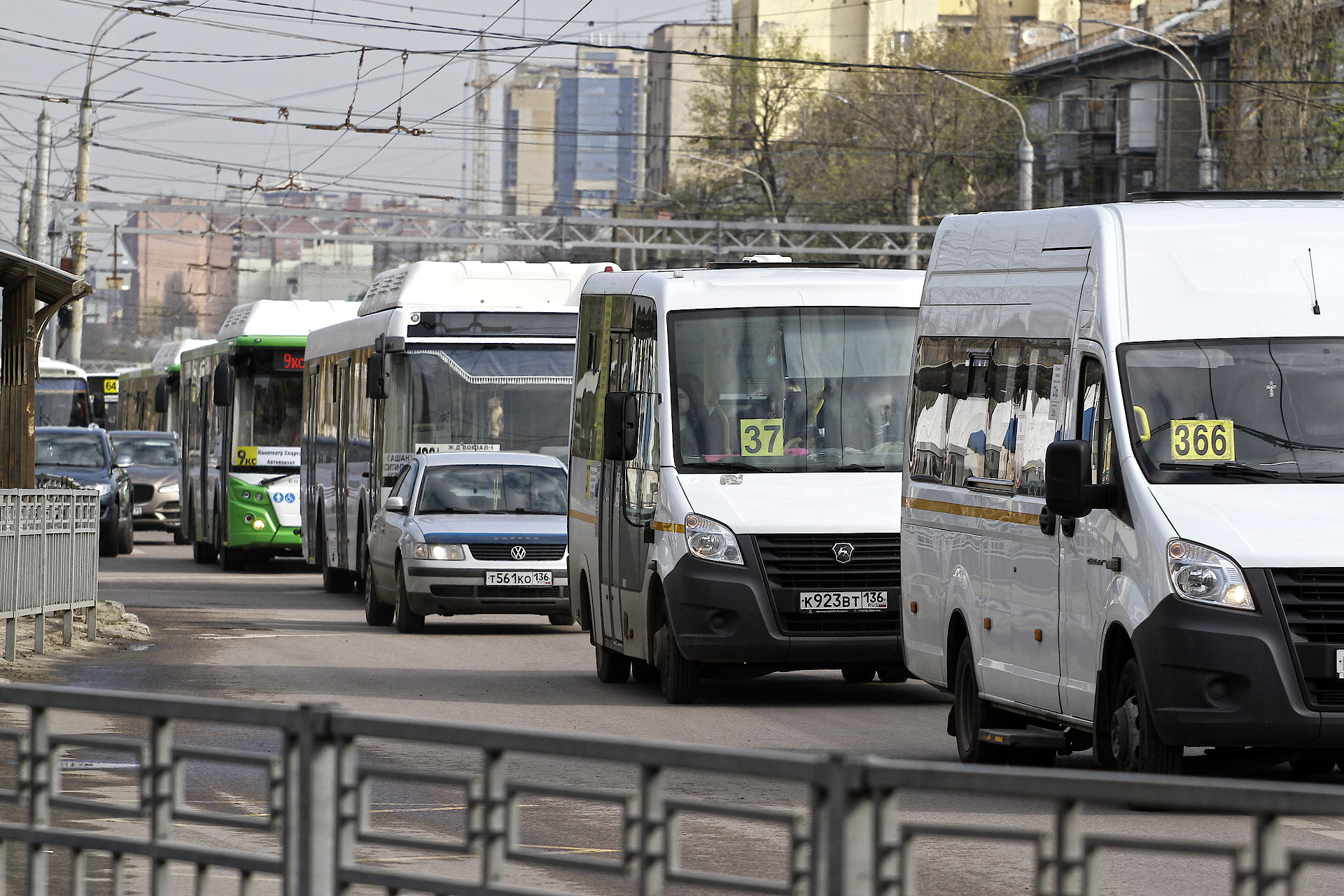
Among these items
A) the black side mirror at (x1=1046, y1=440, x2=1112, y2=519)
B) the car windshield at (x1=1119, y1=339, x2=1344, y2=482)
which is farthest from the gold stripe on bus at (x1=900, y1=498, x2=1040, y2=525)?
the car windshield at (x1=1119, y1=339, x2=1344, y2=482)

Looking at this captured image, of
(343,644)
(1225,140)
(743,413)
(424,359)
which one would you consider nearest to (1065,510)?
(743,413)

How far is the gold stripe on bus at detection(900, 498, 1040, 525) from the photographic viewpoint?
10.5 meters

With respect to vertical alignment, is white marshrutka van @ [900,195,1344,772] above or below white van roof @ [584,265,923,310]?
below

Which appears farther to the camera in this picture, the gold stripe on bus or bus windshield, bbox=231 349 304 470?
bus windshield, bbox=231 349 304 470

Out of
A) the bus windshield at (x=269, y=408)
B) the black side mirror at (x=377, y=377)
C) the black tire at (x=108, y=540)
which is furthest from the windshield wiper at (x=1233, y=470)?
the black tire at (x=108, y=540)

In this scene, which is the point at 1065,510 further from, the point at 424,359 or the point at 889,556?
the point at 424,359

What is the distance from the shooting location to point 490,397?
2389cm

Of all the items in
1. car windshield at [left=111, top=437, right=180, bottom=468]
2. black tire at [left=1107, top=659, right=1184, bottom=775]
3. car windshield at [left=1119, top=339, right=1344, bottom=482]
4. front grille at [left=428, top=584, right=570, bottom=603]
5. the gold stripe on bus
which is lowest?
front grille at [left=428, top=584, right=570, bottom=603]

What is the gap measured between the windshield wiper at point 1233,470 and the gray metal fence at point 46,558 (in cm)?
953

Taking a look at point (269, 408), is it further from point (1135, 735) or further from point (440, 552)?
point (1135, 735)

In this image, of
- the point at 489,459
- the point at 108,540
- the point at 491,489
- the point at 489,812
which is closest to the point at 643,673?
the point at 491,489

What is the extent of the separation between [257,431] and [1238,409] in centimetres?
2415

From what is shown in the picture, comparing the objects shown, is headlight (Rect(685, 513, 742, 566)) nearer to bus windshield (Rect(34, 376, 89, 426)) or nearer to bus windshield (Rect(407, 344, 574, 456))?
bus windshield (Rect(407, 344, 574, 456))

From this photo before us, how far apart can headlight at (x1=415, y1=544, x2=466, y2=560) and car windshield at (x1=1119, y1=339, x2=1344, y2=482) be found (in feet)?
36.4
